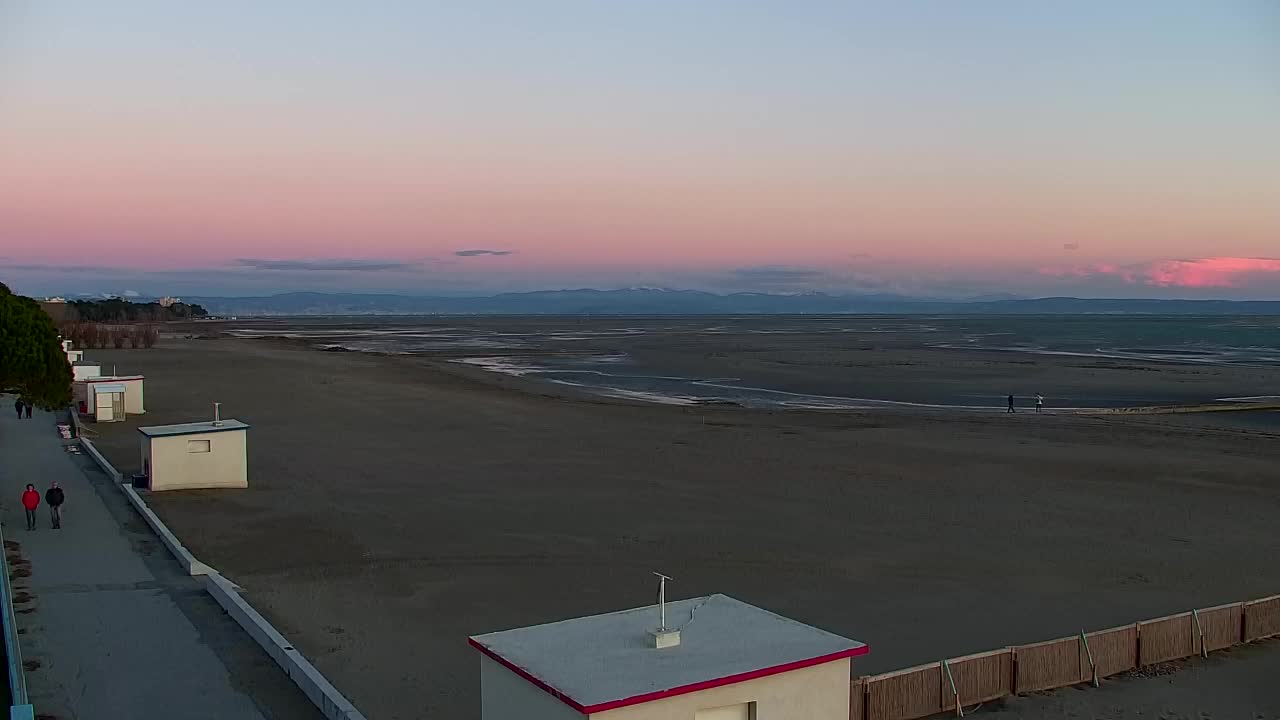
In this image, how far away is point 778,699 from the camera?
863 cm

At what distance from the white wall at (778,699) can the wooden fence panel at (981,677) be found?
4.17 meters

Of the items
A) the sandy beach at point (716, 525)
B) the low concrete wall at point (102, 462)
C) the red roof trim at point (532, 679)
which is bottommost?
the sandy beach at point (716, 525)

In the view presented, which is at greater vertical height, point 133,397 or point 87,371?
point 87,371

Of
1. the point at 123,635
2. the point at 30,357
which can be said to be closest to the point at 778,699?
the point at 123,635

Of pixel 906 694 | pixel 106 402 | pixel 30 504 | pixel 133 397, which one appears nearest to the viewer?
pixel 906 694

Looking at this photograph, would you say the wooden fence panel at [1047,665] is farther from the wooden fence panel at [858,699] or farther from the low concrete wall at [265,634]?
the low concrete wall at [265,634]

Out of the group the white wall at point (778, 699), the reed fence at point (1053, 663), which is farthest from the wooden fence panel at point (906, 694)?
the white wall at point (778, 699)

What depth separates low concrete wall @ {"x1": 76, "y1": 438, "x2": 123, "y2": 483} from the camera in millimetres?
25922

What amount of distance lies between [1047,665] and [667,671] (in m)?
7.04

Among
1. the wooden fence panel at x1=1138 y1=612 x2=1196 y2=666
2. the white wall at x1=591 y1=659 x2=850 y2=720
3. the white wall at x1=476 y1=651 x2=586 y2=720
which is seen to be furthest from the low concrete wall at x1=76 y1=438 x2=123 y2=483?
the wooden fence panel at x1=1138 y1=612 x2=1196 y2=666

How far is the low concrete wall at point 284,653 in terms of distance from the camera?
11477mm

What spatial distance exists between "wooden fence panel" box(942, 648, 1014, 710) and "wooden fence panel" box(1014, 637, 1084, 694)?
16 centimetres

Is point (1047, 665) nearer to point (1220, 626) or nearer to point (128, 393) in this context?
point (1220, 626)

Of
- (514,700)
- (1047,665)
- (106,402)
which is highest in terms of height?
(514,700)
